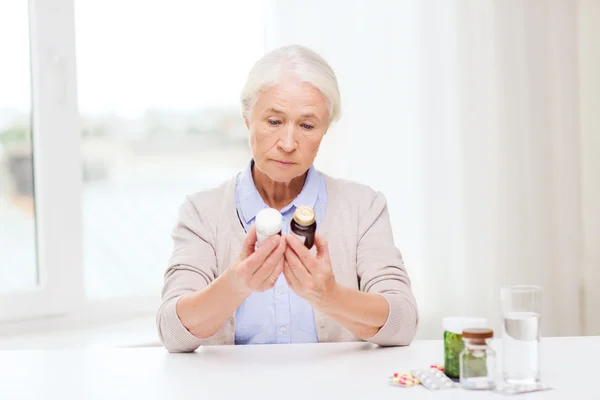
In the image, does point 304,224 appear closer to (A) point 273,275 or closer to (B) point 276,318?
(A) point 273,275

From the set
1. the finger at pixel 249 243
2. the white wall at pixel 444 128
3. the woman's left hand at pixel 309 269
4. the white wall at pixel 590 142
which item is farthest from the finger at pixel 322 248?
the white wall at pixel 590 142

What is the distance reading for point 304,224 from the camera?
160 cm

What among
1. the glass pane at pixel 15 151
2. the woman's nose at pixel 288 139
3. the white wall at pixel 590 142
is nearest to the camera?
the woman's nose at pixel 288 139

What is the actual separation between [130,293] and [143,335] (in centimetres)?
37

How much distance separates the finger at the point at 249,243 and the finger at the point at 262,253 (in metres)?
0.02

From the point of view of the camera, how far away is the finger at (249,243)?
1.63 metres

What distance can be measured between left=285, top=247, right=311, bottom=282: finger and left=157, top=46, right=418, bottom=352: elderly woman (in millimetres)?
25

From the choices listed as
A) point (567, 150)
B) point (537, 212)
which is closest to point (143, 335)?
point (537, 212)

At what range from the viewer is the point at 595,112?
3.25 meters

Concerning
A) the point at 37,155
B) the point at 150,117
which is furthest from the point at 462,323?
the point at 150,117

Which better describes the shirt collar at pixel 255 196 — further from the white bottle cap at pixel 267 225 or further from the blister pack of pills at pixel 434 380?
the blister pack of pills at pixel 434 380

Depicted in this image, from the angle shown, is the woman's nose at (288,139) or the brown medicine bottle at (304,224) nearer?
the brown medicine bottle at (304,224)

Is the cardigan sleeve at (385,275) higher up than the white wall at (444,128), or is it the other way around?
the white wall at (444,128)

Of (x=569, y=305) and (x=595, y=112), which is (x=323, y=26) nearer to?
(x=595, y=112)
